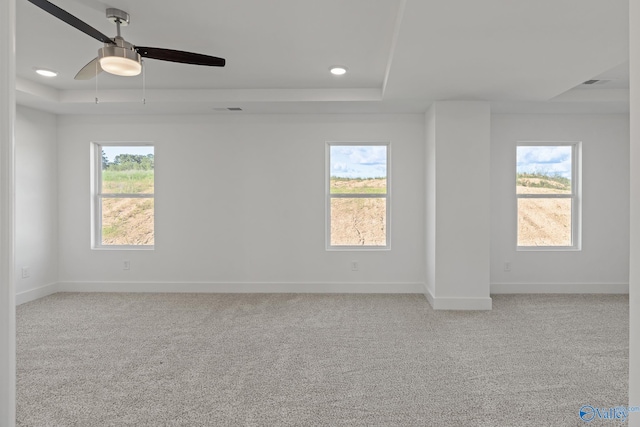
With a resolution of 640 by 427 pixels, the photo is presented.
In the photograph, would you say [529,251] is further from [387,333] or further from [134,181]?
[134,181]

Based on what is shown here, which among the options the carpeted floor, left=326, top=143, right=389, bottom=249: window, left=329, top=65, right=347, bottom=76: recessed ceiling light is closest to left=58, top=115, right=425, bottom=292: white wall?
left=326, top=143, right=389, bottom=249: window

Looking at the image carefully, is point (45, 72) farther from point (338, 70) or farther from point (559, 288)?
point (559, 288)

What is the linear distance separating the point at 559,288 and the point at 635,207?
17.0 feet

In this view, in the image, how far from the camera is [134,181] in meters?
5.32

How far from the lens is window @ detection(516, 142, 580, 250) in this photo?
204 inches

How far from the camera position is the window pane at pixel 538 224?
5.18 m

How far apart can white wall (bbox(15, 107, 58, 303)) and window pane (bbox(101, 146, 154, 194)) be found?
630 millimetres

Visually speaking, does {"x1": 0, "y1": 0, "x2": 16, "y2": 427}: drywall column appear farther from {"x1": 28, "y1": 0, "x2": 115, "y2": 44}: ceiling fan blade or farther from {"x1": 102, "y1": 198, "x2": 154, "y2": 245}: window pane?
{"x1": 102, "y1": 198, "x2": 154, "y2": 245}: window pane

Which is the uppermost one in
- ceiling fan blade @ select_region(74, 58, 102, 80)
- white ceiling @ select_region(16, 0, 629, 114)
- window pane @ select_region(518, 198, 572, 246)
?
white ceiling @ select_region(16, 0, 629, 114)

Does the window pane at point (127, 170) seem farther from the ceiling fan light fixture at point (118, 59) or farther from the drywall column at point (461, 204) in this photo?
→ the drywall column at point (461, 204)

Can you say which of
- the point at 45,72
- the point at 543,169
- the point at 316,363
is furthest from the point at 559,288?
the point at 45,72

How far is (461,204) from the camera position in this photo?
439 cm

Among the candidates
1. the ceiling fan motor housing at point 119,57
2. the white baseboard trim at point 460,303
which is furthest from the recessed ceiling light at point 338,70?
the white baseboard trim at point 460,303

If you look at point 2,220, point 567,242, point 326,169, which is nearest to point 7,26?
point 2,220
